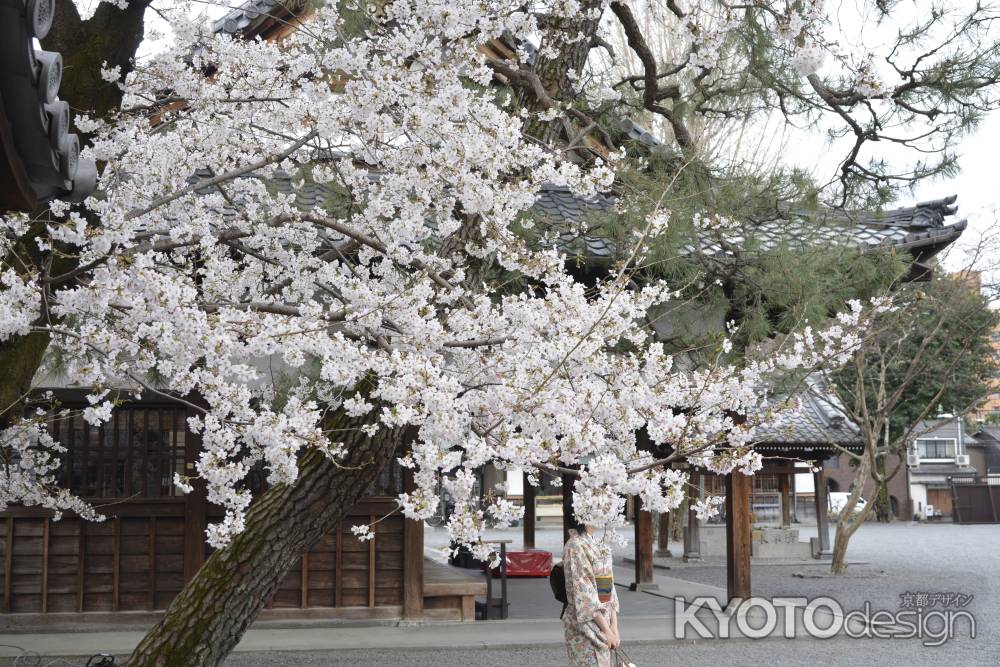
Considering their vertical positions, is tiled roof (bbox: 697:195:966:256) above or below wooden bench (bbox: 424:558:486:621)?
above

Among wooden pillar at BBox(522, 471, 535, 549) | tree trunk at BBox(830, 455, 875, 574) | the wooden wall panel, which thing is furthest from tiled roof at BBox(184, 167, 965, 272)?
wooden pillar at BBox(522, 471, 535, 549)

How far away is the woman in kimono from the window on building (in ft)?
126

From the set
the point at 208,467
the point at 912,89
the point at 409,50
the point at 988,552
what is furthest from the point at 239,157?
the point at 988,552

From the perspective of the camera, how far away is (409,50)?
4.93m

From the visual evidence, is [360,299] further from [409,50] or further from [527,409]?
[409,50]

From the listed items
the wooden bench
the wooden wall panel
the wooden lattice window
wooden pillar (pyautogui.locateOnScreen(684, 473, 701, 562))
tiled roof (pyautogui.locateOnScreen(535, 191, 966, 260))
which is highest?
tiled roof (pyautogui.locateOnScreen(535, 191, 966, 260))

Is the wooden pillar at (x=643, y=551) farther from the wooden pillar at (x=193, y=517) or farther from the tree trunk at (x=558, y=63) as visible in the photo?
the tree trunk at (x=558, y=63)

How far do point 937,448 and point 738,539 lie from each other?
3418cm

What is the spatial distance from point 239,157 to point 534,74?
194cm

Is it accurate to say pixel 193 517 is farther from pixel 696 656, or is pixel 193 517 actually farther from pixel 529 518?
pixel 529 518

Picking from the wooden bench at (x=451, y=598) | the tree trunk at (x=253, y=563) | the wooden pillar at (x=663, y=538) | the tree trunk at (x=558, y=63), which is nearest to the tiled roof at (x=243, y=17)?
the tree trunk at (x=558, y=63)

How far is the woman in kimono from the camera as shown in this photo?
533 cm

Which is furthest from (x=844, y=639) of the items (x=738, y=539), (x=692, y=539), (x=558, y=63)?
(x=692, y=539)

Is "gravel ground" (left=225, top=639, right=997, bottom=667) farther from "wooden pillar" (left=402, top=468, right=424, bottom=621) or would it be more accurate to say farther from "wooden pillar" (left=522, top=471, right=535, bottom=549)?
"wooden pillar" (left=522, top=471, right=535, bottom=549)
